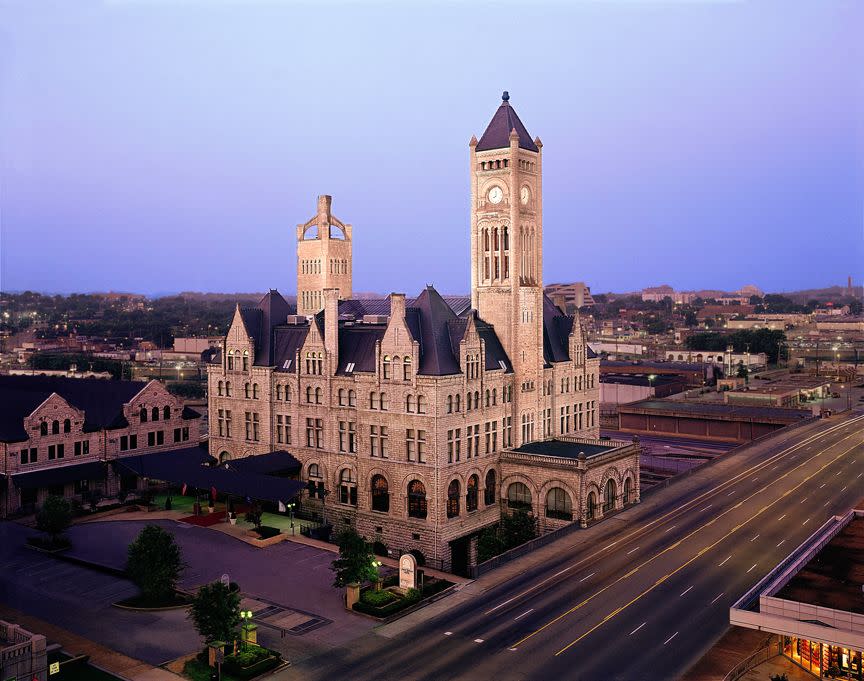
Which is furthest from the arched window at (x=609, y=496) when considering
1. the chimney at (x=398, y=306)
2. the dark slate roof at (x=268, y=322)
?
the dark slate roof at (x=268, y=322)

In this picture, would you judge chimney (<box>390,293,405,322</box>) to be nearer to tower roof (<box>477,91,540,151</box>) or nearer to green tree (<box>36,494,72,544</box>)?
tower roof (<box>477,91,540,151</box>)

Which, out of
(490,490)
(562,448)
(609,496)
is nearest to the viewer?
(490,490)

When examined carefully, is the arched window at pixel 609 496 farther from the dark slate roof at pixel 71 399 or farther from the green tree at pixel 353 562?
the dark slate roof at pixel 71 399

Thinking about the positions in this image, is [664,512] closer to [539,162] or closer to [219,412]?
[539,162]

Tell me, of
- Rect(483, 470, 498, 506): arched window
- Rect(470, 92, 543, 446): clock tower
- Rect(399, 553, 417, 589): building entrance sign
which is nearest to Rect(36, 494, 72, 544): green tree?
Rect(399, 553, 417, 589): building entrance sign

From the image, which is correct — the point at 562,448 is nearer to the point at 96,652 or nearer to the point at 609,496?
the point at 609,496

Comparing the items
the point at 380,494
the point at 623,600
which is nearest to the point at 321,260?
the point at 380,494

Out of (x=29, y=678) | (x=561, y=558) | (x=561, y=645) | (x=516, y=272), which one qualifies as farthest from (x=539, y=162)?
(x=29, y=678)
